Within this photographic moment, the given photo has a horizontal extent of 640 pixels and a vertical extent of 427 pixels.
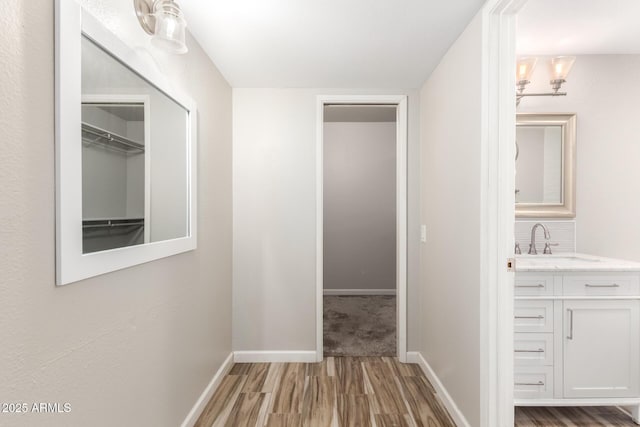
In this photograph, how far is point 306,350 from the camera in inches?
113

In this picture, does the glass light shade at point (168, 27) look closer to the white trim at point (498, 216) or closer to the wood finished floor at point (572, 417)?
the white trim at point (498, 216)

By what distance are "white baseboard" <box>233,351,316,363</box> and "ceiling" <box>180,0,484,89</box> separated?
91.0 inches

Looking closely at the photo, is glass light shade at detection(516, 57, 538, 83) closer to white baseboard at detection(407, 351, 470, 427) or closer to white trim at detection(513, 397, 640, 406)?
white trim at detection(513, 397, 640, 406)

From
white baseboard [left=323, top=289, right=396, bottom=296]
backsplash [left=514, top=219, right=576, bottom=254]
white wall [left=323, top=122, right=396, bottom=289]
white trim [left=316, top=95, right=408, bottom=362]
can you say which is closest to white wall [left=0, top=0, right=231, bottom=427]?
white trim [left=316, top=95, right=408, bottom=362]

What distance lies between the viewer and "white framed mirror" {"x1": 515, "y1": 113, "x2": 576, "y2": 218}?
8.21ft

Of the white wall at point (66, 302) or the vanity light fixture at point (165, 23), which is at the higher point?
the vanity light fixture at point (165, 23)

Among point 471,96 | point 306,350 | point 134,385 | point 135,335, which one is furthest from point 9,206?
point 306,350

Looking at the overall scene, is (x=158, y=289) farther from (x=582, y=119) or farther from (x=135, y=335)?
(x=582, y=119)

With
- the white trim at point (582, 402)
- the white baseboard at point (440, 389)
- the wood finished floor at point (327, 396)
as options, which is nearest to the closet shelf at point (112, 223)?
the wood finished floor at point (327, 396)

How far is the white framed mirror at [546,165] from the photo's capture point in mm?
2502

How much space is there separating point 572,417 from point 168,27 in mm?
3079

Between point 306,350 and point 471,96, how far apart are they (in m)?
2.32

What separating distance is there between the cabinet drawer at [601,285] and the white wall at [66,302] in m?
2.29

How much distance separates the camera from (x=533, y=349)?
2.01 meters
